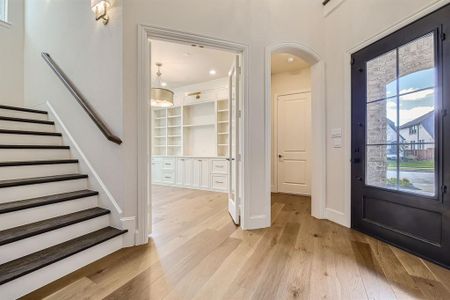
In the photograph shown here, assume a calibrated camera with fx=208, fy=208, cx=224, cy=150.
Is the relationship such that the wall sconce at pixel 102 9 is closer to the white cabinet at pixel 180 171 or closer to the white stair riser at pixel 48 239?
the white stair riser at pixel 48 239

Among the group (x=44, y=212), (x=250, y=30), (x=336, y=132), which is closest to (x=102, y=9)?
(x=250, y=30)

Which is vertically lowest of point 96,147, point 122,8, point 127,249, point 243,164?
point 127,249

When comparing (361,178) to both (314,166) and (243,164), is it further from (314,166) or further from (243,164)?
(243,164)

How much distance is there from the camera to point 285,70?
489 cm

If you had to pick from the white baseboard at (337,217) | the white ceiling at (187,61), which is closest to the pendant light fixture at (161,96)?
the white ceiling at (187,61)

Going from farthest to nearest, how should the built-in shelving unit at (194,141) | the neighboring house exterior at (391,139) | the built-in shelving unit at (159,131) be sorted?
the built-in shelving unit at (159,131)
the built-in shelving unit at (194,141)
the neighboring house exterior at (391,139)

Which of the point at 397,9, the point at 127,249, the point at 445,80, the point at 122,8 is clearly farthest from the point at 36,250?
the point at 397,9

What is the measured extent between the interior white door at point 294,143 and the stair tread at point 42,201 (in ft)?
12.9

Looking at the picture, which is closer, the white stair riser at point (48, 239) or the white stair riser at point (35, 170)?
the white stair riser at point (48, 239)

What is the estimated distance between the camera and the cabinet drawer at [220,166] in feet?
16.5

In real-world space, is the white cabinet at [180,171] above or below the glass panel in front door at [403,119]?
below

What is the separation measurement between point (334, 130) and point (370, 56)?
3.19 feet

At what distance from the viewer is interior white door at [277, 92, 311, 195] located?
4742mm

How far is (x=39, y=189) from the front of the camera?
2.08 metres
